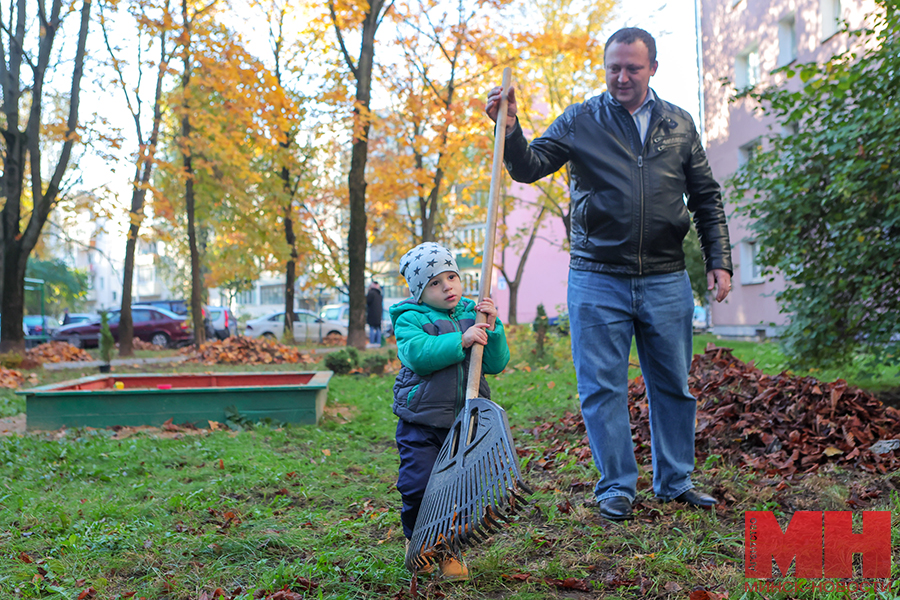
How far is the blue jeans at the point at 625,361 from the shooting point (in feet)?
10.5

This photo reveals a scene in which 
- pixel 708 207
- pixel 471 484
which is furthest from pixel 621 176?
pixel 471 484

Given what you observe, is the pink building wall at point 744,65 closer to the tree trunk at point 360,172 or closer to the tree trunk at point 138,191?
the tree trunk at point 360,172

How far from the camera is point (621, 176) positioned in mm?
3174

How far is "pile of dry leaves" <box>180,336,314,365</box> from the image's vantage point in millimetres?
12795

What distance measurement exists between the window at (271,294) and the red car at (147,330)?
38.7m

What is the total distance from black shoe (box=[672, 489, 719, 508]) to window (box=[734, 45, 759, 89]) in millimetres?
17810

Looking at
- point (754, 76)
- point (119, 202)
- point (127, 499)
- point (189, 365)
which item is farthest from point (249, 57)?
point (754, 76)

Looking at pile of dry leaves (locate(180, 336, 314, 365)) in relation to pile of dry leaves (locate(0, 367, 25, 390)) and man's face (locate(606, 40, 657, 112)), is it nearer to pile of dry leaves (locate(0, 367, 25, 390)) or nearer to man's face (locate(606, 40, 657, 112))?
pile of dry leaves (locate(0, 367, 25, 390))

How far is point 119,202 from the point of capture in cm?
1362

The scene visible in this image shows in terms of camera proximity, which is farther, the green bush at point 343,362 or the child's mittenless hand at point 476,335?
the green bush at point 343,362

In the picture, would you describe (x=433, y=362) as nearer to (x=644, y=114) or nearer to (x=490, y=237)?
(x=490, y=237)

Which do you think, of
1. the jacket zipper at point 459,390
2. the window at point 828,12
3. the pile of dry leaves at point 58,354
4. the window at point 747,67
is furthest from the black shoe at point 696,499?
the window at point 747,67

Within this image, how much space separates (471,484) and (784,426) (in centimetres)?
288

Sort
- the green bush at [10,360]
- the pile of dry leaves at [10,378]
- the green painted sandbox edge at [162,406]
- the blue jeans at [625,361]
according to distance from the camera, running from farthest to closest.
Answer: the green bush at [10,360] → the pile of dry leaves at [10,378] → the green painted sandbox edge at [162,406] → the blue jeans at [625,361]
